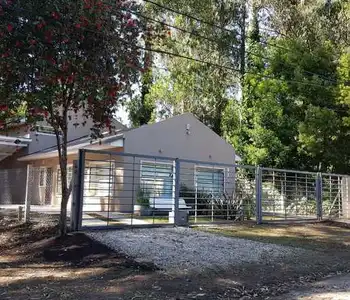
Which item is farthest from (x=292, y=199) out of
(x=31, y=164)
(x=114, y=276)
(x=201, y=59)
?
(x=31, y=164)

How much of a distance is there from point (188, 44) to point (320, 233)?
56.7 feet

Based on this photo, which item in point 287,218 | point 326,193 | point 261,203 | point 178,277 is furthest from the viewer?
point 326,193

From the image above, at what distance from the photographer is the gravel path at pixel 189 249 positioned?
8.61m

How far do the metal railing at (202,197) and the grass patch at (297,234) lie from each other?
0.98 metres

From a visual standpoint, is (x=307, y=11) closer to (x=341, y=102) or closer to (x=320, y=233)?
(x=341, y=102)

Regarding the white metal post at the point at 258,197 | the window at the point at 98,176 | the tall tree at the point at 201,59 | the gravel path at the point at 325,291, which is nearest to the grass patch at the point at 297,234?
the white metal post at the point at 258,197

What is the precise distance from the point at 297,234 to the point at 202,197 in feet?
13.3

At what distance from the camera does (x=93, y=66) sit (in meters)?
9.30

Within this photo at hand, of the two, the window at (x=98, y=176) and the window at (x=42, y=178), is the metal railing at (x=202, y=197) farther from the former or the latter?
the window at (x=42, y=178)

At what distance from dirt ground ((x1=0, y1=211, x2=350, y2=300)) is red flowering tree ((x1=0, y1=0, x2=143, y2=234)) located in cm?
131

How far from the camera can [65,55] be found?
28.5 feet

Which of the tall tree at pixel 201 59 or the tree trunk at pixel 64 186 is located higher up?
the tall tree at pixel 201 59

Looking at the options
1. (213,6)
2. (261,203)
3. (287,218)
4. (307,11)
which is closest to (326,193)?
(287,218)

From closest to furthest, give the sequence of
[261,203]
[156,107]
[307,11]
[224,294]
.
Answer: [224,294] < [261,203] < [307,11] < [156,107]
